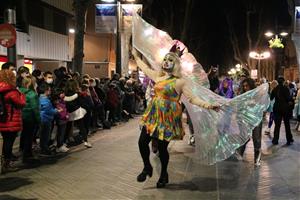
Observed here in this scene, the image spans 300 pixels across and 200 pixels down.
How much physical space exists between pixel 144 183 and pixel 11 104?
2.64 m

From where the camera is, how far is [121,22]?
2269 cm

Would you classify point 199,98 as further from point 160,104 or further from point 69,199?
point 69,199

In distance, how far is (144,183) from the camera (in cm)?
755

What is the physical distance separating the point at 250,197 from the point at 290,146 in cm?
569

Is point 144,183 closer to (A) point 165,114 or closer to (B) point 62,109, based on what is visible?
(A) point 165,114

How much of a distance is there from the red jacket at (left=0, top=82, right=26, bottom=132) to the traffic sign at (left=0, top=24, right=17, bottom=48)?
4.06 m

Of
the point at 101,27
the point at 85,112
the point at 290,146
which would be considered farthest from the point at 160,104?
the point at 101,27

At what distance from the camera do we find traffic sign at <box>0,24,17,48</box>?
38.8ft

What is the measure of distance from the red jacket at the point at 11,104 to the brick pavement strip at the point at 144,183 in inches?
32.9

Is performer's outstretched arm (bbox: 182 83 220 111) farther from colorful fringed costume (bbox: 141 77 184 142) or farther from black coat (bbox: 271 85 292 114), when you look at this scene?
black coat (bbox: 271 85 292 114)

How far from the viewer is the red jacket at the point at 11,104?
316 inches

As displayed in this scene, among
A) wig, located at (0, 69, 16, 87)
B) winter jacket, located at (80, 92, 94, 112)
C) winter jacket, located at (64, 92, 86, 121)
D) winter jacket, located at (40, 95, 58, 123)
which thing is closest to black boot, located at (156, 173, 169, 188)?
wig, located at (0, 69, 16, 87)

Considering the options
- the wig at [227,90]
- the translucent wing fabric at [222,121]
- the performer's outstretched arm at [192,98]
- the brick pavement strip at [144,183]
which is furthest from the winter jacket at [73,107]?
the performer's outstretched arm at [192,98]

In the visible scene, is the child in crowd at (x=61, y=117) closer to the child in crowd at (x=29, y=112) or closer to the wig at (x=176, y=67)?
the child in crowd at (x=29, y=112)
